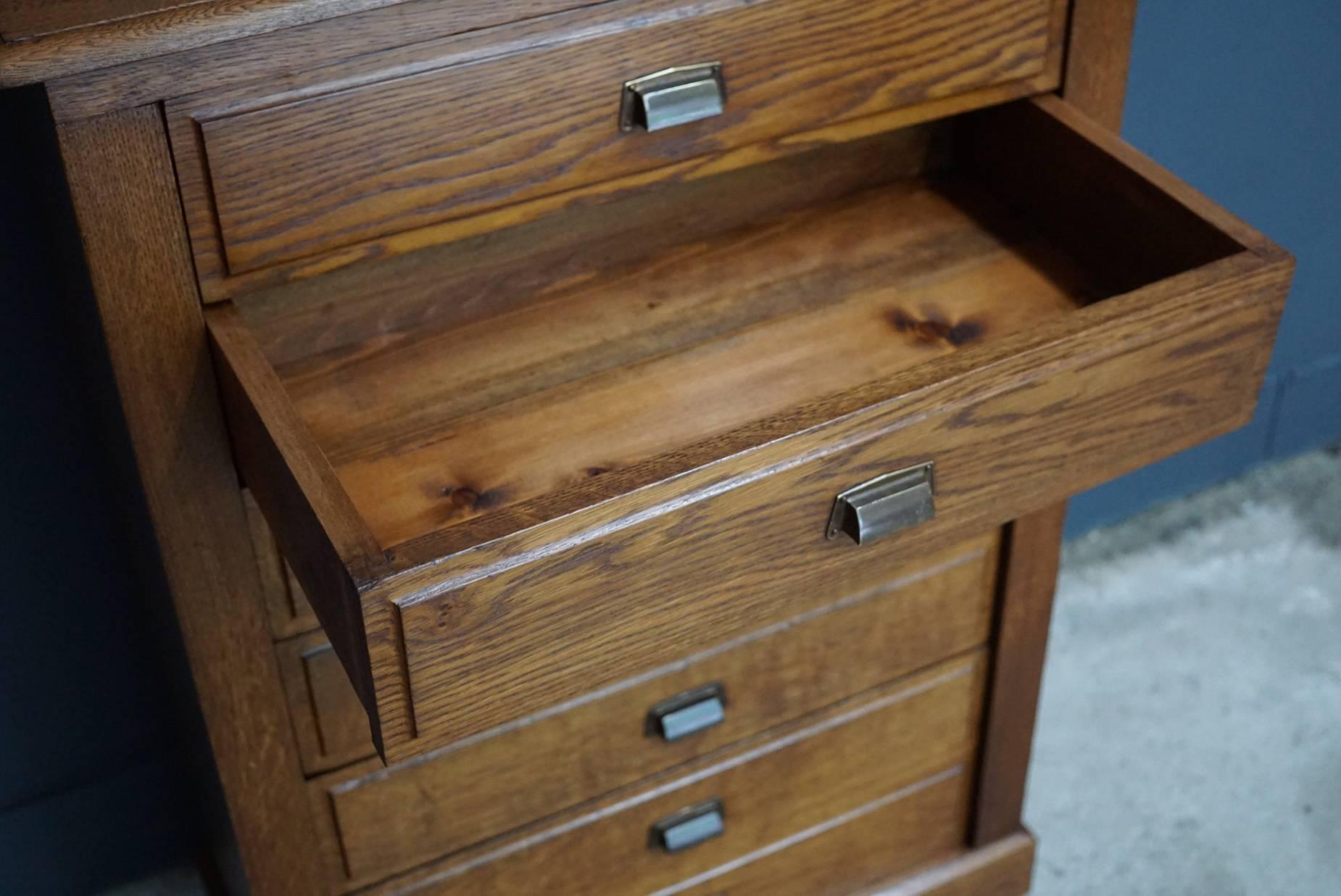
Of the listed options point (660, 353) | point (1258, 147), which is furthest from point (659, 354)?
point (1258, 147)

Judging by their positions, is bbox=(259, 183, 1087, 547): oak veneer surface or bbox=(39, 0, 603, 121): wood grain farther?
bbox=(259, 183, 1087, 547): oak veneer surface

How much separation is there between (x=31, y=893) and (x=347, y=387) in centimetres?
91

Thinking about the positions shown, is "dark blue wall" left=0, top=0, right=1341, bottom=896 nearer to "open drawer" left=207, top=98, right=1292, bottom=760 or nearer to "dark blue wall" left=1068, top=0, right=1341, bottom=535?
"dark blue wall" left=1068, top=0, right=1341, bottom=535

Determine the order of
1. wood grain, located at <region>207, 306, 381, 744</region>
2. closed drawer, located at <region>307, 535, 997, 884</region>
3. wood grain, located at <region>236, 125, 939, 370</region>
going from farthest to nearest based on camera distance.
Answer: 1. closed drawer, located at <region>307, 535, 997, 884</region>
2. wood grain, located at <region>236, 125, 939, 370</region>
3. wood grain, located at <region>207, 306, 381, 744</region>

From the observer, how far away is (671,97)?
3.43ft

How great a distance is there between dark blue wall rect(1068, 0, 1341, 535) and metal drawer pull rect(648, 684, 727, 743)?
87 centimetres

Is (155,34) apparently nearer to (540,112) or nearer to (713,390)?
(540,112)

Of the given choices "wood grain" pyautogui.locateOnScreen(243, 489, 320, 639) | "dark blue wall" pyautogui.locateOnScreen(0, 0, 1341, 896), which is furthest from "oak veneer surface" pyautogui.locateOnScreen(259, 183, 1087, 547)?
"dark blue wall" pyautogui.locateOnScreen(0, 0, 1341, 896)

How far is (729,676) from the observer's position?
53.2 inches

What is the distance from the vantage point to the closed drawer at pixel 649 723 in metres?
1.27

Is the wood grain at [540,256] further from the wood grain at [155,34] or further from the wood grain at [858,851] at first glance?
the wood grain at [858,851]

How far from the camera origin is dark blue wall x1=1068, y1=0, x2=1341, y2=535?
1.77 metres

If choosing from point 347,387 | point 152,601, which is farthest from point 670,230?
point 152,601

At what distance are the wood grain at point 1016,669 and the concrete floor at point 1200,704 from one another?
0.55 feet
